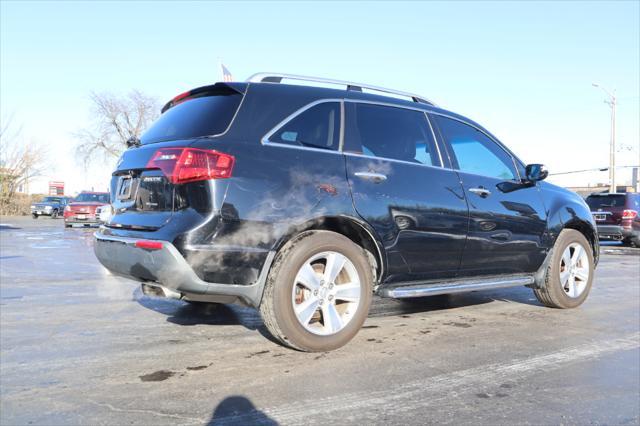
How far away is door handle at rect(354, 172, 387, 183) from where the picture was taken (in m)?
3.84

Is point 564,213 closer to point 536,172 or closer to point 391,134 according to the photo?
point 536,172

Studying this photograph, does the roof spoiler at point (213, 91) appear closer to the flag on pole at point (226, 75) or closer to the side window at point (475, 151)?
the side window at point (475, 151)

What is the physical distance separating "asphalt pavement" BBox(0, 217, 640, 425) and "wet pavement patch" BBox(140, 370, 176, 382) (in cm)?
1

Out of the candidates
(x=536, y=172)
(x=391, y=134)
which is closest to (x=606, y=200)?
(x=536, y=172)

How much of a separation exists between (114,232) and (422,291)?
238cm

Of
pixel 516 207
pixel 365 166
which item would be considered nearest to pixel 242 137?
pixel 365 166

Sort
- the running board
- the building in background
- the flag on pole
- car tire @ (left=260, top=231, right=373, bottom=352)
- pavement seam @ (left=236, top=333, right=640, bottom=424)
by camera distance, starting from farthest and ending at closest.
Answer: the building in background
the flag on pole
the running board
car tire @ (left=260, top=231, right=373, bottom=352)
pavement seam @ (left=236, top=333, right=640, bottom=424)

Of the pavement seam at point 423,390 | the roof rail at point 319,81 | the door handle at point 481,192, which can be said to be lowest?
the pavement seam at point 423,390

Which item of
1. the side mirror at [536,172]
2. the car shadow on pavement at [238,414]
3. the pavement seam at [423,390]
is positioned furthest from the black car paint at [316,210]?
the pavement seam at [423,390]

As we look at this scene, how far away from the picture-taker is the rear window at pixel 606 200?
Result: 14472 millimetres

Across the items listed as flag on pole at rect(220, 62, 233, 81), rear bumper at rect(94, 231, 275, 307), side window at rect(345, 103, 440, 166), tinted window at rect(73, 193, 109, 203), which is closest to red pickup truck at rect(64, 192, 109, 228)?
tinted window at rect(73, 193, 109, 203)

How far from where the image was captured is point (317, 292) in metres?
3.63

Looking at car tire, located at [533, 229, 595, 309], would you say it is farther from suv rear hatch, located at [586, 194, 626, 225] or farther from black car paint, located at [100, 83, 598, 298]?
suv rear hatch, located at [586, 194, 626, 225]

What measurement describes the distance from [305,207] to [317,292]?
614 mm
